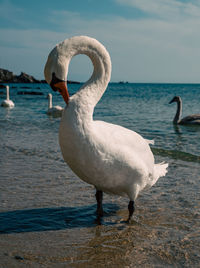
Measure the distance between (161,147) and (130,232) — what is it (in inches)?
241

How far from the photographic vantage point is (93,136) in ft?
12.5

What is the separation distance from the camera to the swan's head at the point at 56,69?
367 centimetres

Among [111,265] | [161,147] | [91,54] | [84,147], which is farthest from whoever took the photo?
[161,147]

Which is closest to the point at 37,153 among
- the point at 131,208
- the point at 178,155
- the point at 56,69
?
the point at 178,155

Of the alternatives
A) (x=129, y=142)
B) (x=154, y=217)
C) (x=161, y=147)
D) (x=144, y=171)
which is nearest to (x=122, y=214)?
(x=154, y=217)

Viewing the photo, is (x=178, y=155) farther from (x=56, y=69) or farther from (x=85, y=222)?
(x=56, y=69)

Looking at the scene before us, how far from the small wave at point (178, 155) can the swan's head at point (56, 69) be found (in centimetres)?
539

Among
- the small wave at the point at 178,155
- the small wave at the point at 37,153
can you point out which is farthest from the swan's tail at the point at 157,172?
the small wave at the point at 37,153

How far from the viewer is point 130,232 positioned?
14.0 ft

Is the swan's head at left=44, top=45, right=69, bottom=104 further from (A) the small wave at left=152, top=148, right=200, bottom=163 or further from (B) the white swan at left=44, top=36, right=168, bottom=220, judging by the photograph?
(A) the small wave at left=152, top=148, right=200, bottom=163

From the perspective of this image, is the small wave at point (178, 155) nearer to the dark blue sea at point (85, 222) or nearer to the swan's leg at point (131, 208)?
the dark blue sea at point (85, 222)

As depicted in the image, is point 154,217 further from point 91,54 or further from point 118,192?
point 91,54

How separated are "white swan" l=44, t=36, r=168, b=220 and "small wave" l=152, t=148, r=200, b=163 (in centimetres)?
437

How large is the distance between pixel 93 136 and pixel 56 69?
0.84 m
